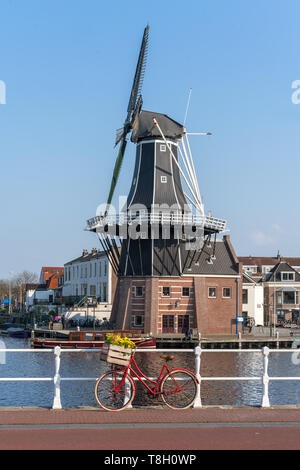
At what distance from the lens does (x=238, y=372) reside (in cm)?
3978

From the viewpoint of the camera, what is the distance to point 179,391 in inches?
509

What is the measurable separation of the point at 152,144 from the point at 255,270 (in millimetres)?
51293

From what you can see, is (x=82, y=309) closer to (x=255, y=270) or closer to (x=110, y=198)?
(x=110, y=198)

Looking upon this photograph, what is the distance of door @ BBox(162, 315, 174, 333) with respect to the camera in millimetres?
61156

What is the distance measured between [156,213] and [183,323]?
12671 mm

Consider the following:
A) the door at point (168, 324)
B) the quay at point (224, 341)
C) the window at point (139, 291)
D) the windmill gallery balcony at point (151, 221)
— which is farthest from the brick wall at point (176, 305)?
the windmill gallery balcony at point (151, 221)

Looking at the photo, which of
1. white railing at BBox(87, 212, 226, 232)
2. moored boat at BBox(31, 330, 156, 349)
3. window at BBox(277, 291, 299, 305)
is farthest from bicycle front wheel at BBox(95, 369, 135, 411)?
window at BBox(277, 291, 299, 305)

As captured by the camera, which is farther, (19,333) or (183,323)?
(19,333)

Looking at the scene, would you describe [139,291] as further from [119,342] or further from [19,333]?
[119,342]

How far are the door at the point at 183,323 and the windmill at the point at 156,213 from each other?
4557 millimetres

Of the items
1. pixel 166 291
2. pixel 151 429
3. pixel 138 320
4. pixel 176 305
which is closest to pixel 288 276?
pixel 176 305

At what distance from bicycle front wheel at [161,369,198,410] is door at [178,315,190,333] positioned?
49306 millimetres

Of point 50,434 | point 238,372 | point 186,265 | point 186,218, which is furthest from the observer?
point 186,265
